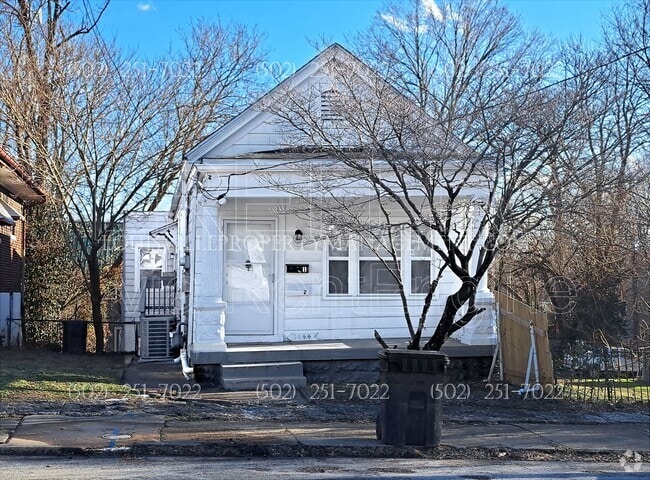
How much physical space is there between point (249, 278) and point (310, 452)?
608 cm

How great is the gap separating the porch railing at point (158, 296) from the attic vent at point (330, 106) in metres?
7.11

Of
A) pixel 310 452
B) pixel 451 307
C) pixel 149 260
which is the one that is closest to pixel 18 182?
pixel 149 260

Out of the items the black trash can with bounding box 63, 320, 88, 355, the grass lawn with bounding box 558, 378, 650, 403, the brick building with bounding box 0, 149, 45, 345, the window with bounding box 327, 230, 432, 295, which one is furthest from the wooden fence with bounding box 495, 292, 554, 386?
the brick building with bounding box 0, 149, 45, 345

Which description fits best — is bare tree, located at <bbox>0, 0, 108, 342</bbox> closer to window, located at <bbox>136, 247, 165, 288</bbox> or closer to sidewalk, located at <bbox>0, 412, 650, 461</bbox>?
window, located at <bbox>136, 247, 165, 288</bbox>

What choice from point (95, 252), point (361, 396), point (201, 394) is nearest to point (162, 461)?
point (201, 394)

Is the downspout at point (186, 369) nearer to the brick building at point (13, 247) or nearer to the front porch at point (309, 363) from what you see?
the front porch at point (309, 363)

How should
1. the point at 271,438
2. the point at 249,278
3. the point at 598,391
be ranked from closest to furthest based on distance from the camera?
the point at 271,438 → the point at 598,391 → the point at 249,278

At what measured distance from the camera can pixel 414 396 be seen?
28.1 ft

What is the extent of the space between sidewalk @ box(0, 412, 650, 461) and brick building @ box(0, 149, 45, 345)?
9.40 metres

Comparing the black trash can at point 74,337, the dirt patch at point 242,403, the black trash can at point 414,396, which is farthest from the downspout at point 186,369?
the black trash can at point 74,337

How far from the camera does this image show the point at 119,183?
1919cm

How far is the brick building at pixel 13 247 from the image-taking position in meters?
18.0

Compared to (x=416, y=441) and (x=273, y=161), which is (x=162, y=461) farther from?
(x=273, y=161)

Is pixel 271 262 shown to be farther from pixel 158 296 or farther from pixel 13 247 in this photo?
pixel 13 247
